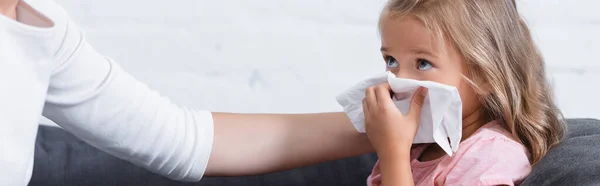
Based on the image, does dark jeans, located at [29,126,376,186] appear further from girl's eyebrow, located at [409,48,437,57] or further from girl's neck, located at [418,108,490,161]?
girl's eyebrow, located at [409,48,437,57]

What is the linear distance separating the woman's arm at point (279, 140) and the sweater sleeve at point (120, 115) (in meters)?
0.04

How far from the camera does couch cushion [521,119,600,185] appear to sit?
114cm

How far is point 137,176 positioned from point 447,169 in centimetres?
64

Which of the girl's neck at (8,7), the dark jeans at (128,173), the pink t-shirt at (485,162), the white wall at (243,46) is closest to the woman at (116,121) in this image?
the girl's neck at (8,7)

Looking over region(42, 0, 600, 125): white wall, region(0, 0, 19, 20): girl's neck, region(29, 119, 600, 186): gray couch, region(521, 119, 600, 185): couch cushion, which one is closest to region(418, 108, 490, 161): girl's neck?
region(521, 119, 600, 185): couch cushion

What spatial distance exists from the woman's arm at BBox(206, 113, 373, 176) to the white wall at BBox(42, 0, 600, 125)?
2.34 ft

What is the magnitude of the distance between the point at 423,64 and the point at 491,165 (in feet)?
0.55

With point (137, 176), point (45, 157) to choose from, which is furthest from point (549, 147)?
point (45, 157)

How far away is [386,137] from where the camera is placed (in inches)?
47.3

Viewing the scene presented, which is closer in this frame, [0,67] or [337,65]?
[0,67]

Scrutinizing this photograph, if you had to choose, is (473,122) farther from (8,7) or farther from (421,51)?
(8,7)

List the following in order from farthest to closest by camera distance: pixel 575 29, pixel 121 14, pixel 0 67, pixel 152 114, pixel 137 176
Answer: pixel 575 29, pixel 121 14, pixel 137 176, pixel 152 114, pixel 0 67

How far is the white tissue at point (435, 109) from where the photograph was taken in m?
1.18

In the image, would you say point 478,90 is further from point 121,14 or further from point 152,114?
point 121,14
